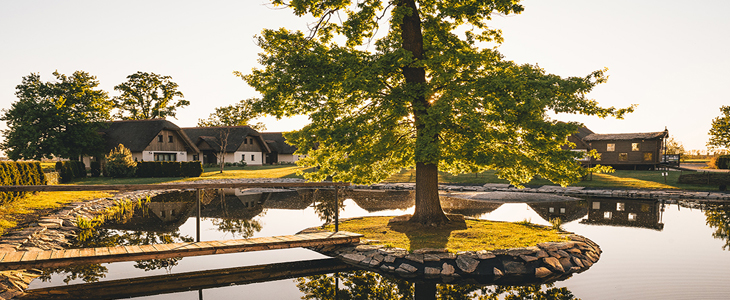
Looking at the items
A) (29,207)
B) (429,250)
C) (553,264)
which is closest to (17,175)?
(29,207)

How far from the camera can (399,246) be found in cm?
1091

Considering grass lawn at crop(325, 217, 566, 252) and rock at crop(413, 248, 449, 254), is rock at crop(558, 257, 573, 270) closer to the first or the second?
grass lawn at crop(325, 217, 566, 252)

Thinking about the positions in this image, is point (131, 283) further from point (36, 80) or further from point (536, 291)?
point (36, 80)

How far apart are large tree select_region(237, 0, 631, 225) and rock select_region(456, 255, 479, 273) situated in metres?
2.58

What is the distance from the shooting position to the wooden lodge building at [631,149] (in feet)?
152

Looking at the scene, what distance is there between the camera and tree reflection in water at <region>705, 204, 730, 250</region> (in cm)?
1443

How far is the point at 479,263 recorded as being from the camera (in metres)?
9.73

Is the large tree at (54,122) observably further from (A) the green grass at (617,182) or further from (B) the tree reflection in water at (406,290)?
(B) the tree reflection in water at (406,290)

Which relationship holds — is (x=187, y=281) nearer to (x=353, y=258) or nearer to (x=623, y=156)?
(x=353, y=258)

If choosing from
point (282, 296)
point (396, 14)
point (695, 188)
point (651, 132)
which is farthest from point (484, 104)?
point (651, 132)

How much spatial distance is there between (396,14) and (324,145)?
425 centimetres

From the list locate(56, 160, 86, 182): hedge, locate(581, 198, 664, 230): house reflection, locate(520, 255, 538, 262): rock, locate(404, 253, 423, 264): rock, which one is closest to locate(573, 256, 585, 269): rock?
locate(520, 255, 538, 262): rock

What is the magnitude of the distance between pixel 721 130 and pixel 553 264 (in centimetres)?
6737

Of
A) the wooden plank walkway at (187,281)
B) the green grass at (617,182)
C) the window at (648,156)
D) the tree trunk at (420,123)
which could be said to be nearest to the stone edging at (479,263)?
the wooden plank walkway at (187,281)
